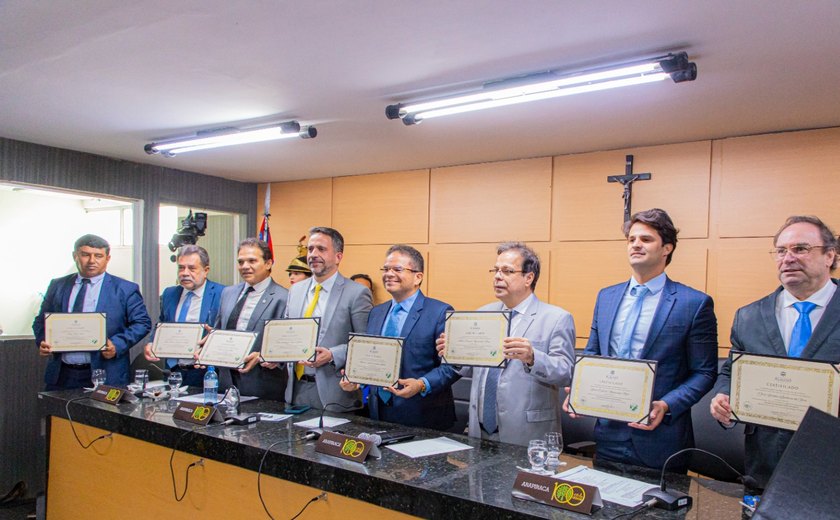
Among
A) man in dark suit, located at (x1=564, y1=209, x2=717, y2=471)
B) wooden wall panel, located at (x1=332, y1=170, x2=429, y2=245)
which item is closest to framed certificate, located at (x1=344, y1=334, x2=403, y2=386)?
man in dark suit, located at (x1=564, y1=209, x2=717, y2=471)

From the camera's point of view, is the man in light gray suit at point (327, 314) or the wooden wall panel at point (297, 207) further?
the wooden wall panel at point (297, 207)

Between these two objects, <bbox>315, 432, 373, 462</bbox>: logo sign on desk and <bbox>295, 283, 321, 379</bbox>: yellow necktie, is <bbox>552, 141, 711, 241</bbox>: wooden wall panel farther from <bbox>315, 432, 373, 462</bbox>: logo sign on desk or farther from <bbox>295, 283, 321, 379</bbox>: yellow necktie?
<bbox>315, 432, 373, 462</bbox>: logo sign on desk

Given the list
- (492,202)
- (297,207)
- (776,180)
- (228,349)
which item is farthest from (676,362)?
(297,207)

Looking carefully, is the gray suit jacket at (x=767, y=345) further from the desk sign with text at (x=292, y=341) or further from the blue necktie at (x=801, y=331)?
the desk sign with text at (x=292, y=341)

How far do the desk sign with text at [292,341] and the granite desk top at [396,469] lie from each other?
0.97 ft

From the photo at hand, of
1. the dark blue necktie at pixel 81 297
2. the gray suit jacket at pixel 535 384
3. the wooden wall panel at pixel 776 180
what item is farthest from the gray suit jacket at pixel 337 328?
the wooden wall panel at pixel 776 180

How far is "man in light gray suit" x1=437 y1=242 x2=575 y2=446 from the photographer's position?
2.45 m

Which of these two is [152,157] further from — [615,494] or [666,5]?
[615,494]

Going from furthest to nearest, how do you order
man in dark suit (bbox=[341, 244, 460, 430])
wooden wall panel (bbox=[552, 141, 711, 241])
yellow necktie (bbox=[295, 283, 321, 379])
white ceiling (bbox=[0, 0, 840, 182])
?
wooden wall panel (bbox=[552, 141, 711, 241]) < yellow necktie (bbox=[295, 283, 321, 379]) < man in dark suit (bbox=[341, 244, 460, 430]) < white ceiling (bbox=[0, 0, 840, 182])

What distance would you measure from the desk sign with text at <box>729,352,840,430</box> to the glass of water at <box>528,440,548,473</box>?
60cm

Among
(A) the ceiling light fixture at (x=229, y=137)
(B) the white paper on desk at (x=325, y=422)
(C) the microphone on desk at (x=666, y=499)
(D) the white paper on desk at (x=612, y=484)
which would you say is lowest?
(B) the white paper on desk at (x=325, y=422)

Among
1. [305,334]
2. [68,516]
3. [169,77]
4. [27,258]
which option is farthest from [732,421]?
[27,258]

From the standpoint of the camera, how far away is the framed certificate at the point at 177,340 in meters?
3.35

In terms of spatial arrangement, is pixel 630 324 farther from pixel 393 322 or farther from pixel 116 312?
pixel 116 312
